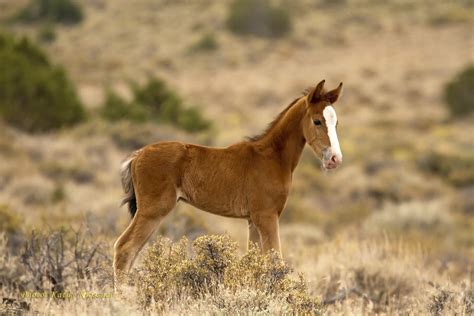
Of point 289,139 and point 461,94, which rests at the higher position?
point 461,94

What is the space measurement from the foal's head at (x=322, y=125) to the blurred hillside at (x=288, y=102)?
1.96 m

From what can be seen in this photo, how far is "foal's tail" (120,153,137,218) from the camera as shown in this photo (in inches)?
245

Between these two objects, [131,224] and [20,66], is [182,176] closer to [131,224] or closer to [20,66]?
[131,224]

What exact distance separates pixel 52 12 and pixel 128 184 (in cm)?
4604

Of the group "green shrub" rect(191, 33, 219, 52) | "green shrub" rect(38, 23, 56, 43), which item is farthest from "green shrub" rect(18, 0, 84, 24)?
"green shrub" rect(191, 33, 219, 52)

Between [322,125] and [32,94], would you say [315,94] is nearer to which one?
[322,125]

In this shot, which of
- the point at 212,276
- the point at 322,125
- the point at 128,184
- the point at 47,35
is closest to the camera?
the point at 212,276

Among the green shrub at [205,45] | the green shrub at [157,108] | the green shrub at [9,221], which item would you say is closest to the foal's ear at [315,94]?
the green shrub at [9,221]

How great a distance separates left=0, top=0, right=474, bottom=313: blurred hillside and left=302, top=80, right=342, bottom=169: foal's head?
1.96m

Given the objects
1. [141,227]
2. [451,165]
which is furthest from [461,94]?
[141,227]

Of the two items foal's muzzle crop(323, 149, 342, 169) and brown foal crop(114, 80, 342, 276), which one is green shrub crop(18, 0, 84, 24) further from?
foal's muzzle crop(323, 149, 342, 169)

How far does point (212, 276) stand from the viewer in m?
5.59

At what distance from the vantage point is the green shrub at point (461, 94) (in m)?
29.9

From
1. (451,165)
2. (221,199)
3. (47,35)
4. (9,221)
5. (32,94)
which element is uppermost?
(47,35)
